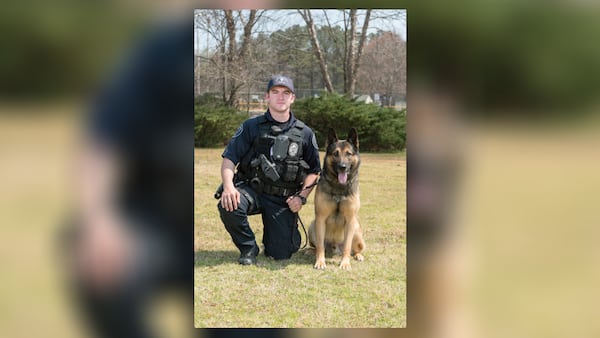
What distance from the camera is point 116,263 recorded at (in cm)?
320

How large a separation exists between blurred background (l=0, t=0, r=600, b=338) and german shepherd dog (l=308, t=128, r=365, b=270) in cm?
30

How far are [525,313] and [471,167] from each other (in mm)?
1160

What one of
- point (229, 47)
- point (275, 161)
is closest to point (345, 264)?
point (275, 161)

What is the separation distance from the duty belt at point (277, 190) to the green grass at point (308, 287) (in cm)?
20

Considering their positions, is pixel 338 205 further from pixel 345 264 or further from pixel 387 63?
pixel 387 63

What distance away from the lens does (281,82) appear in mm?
3285

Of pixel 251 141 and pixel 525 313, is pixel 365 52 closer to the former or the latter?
pixel 251 141

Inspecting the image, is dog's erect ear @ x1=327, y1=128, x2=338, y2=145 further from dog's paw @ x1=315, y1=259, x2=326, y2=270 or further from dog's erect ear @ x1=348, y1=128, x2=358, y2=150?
dog's paw @ x1=315, y1=259, x2=326, y2=270

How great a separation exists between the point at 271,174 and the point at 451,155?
1.03 m

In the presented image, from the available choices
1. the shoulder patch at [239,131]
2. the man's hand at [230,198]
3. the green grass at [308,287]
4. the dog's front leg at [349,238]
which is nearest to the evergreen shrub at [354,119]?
the green grass at [308,287]

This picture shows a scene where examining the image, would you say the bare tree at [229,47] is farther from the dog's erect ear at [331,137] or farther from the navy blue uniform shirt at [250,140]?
the dog's erect ear at [331,137]

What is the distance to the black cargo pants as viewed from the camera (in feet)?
11.1

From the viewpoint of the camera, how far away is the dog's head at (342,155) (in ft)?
11.0

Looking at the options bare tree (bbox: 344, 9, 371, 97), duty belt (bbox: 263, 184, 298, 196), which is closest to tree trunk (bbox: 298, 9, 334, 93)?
bare tree (bbox: 344, 9, 371, 97)
